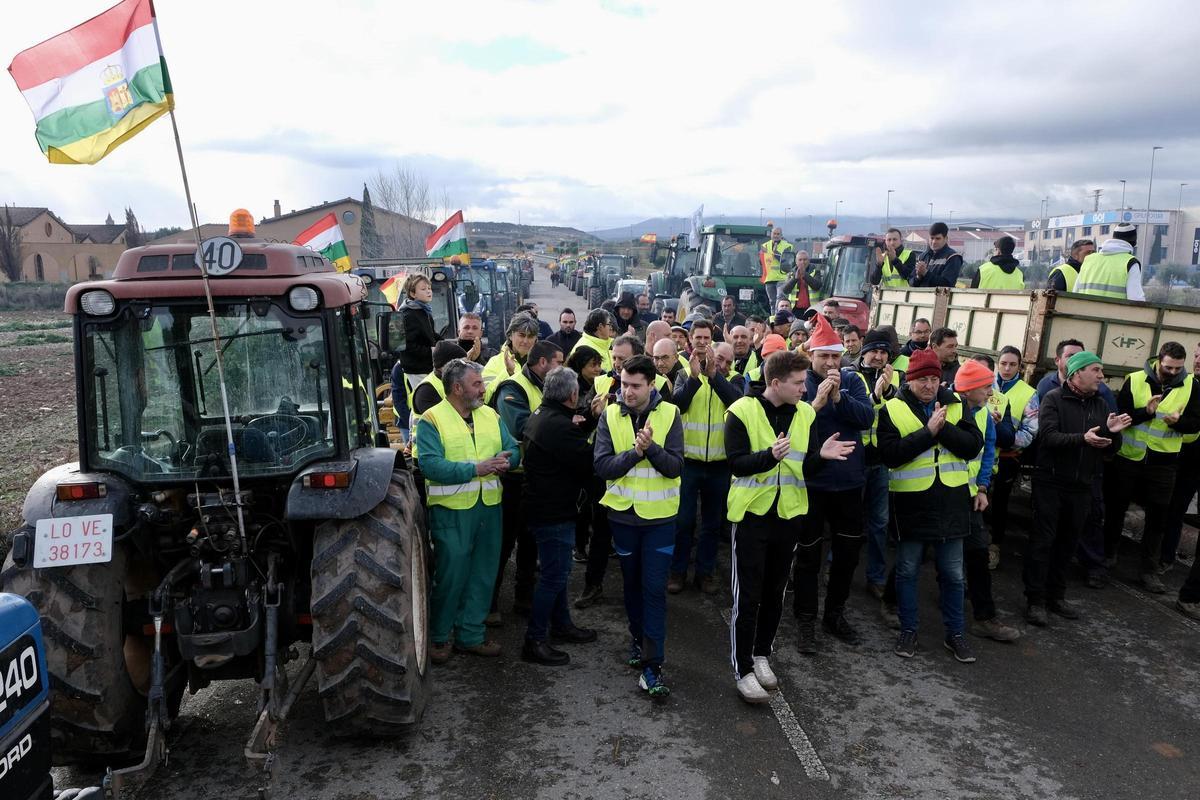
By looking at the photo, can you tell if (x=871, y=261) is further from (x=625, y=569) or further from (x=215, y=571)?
(x=215, y=571)

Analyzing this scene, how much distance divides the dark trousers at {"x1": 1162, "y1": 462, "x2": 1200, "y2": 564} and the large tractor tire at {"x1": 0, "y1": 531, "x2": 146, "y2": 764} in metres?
7.54

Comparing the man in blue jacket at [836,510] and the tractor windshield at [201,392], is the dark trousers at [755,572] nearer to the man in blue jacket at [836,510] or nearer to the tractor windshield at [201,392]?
the man in blue jacket at [836,510]

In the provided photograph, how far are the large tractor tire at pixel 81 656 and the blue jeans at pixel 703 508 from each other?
379cm

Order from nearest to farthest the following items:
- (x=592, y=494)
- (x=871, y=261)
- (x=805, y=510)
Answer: (x=805, y=510), (x=592, y=494), (x=871, y=261)

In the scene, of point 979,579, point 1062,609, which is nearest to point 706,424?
point 979,579

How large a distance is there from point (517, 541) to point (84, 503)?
3.02 meters

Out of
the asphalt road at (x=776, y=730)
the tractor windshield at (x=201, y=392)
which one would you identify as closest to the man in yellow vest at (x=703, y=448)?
the asphalt road at (x=776, y=730)

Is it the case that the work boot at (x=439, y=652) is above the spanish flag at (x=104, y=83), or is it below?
below

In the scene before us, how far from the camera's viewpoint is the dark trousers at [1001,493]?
720 centimetres

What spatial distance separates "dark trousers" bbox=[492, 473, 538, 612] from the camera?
5930 mm

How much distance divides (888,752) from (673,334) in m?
4.09

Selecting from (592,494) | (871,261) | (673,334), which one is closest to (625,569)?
(592,494)

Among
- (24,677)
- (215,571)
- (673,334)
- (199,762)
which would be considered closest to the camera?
(24,677)

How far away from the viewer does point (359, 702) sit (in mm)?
4035
